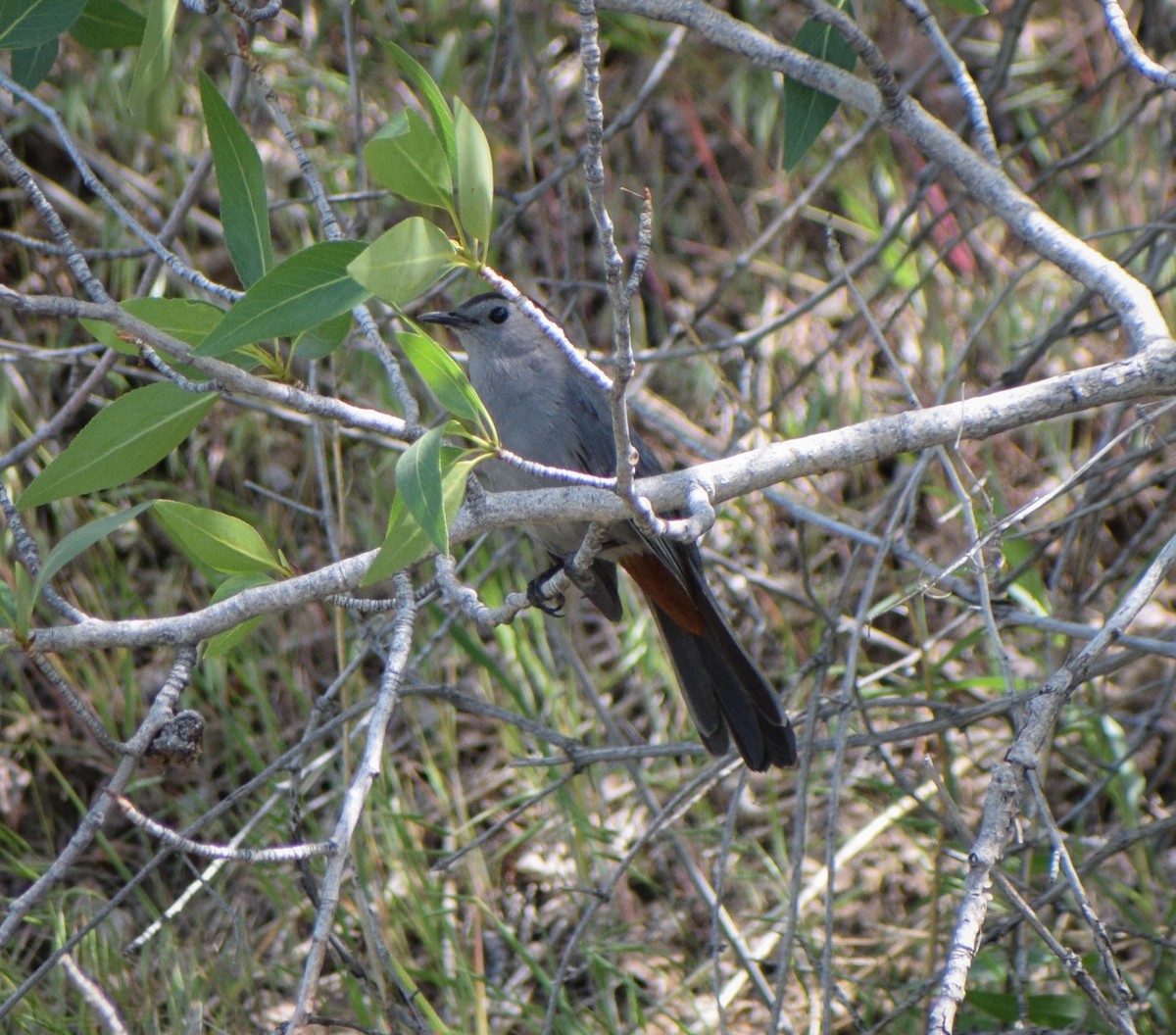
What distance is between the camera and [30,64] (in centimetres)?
287

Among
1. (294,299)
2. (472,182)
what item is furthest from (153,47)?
(472,182)

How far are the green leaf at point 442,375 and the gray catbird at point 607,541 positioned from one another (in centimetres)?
131

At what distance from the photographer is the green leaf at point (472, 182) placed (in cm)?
187

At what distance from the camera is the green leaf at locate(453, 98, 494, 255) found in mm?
1872

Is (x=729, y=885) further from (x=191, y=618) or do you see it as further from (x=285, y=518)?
(x=191, y=618)

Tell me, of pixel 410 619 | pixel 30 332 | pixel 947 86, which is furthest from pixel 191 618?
pixel 947 86

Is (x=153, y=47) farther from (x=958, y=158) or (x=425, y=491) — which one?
(x=958, y=158)

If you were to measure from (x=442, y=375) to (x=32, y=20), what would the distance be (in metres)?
1.20

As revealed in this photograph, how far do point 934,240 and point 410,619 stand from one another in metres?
3.75

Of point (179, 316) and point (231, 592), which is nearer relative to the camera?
point (179, 316)

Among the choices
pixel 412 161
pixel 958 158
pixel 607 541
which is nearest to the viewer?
pixel 412 161

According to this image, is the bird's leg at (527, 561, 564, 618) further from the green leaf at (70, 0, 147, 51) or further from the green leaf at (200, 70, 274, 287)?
the green leaf at (70, 0, 147, 51)

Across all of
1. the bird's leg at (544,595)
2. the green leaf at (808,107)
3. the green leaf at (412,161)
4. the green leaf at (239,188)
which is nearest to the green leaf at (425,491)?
the green leaf at (412,161)

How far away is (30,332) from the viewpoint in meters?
4.96
